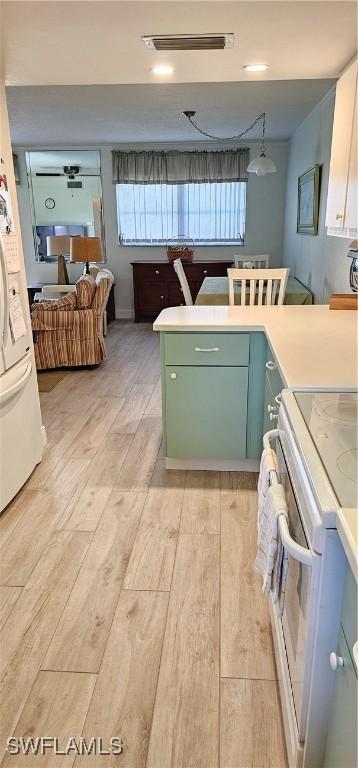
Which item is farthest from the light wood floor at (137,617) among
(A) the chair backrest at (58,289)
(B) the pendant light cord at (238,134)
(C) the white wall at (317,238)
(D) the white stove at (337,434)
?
(B) the pendant light cord at (238,134)

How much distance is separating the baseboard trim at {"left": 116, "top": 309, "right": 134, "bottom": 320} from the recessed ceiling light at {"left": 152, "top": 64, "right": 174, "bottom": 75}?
192 inches

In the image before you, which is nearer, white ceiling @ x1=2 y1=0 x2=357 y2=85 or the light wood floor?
the light wood floor

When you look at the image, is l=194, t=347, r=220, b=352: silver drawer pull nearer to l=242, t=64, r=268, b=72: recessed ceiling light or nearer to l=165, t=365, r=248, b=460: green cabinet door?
l=165, t=365, r=248, b=460: green cabinet door

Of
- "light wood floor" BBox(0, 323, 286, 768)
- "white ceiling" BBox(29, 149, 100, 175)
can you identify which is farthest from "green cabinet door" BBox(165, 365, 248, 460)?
"white ceiling" BBox(29, 149, 100, 175)

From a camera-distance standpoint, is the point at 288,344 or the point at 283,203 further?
→ the point at 283,203

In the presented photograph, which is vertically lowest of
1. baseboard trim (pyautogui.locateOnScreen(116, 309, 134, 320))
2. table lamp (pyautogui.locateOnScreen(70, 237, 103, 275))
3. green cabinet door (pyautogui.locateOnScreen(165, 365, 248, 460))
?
baseboard trim (pyautogui.locateOnScreen(116, 309, 134, 320))

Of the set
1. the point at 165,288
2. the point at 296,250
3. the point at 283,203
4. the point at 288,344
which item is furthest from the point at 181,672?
the point at 283,203

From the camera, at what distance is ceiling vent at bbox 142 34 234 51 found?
2.10 m

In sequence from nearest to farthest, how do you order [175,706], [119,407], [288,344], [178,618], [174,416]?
[175,706] < [178,618] < [288,344] < [174,416] < [119,407]

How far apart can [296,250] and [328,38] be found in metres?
3.66

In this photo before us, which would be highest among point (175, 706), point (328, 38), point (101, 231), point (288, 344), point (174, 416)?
point (328, 38)

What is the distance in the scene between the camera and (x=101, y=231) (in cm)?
718

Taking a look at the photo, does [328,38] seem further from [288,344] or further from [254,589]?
[254,589]

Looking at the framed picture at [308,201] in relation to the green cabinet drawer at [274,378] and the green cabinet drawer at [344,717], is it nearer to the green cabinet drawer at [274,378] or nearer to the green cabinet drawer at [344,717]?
the green cabinet drawer at [274,378]
